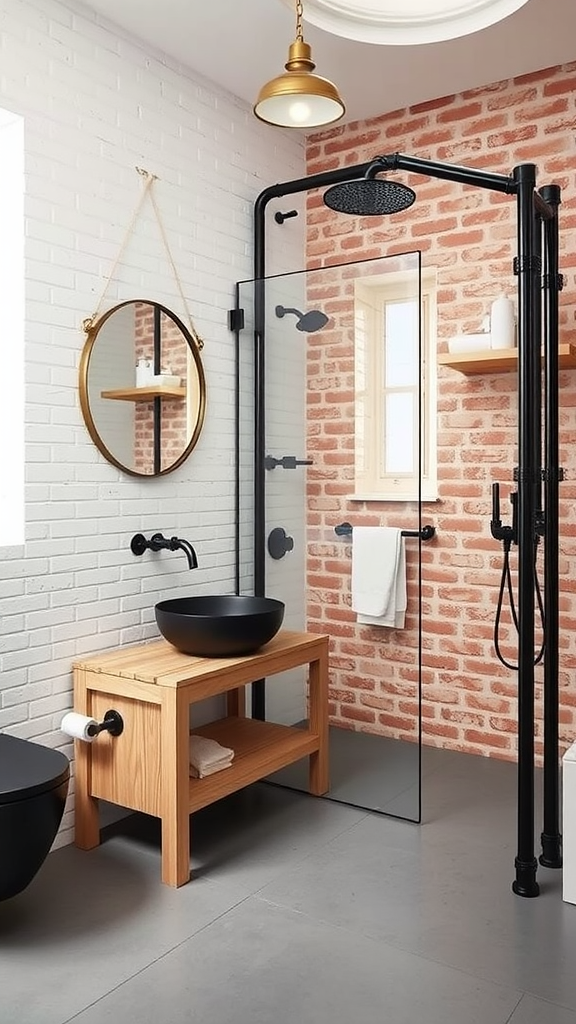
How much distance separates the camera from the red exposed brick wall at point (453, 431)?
3.22m

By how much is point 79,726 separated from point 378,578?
3.94ft

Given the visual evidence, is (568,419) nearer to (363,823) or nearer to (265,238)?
(265,238)

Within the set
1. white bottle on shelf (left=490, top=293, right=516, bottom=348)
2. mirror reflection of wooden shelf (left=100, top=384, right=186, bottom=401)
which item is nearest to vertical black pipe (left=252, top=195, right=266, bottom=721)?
mirror reflection of wooden shelf (left=100, top=384, right=186, bottom=401)

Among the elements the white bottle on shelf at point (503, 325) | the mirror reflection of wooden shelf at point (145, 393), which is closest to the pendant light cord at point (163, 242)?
the mirror reflection of wooden shelf at point (145, 393)

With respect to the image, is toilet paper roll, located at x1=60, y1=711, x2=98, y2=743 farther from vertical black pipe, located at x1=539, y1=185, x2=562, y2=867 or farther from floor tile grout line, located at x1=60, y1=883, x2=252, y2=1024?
vertical black pipe, located at x1=539, y1=185, x2=562, y2=867

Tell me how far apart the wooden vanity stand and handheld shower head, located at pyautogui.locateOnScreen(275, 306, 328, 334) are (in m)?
1.20

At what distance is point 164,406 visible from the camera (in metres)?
3.21

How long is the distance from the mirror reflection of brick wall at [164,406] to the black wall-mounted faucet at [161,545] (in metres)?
0.25

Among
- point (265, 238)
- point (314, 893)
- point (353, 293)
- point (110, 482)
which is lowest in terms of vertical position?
point (314, 893)

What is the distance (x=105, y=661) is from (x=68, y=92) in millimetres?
1910

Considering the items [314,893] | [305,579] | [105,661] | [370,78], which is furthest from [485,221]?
[314,893]

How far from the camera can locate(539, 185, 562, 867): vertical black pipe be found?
262 centimetres

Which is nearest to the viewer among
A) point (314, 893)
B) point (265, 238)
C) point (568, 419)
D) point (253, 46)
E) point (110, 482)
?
point (314, 893)

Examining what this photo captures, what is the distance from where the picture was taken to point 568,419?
3408 millimetres
